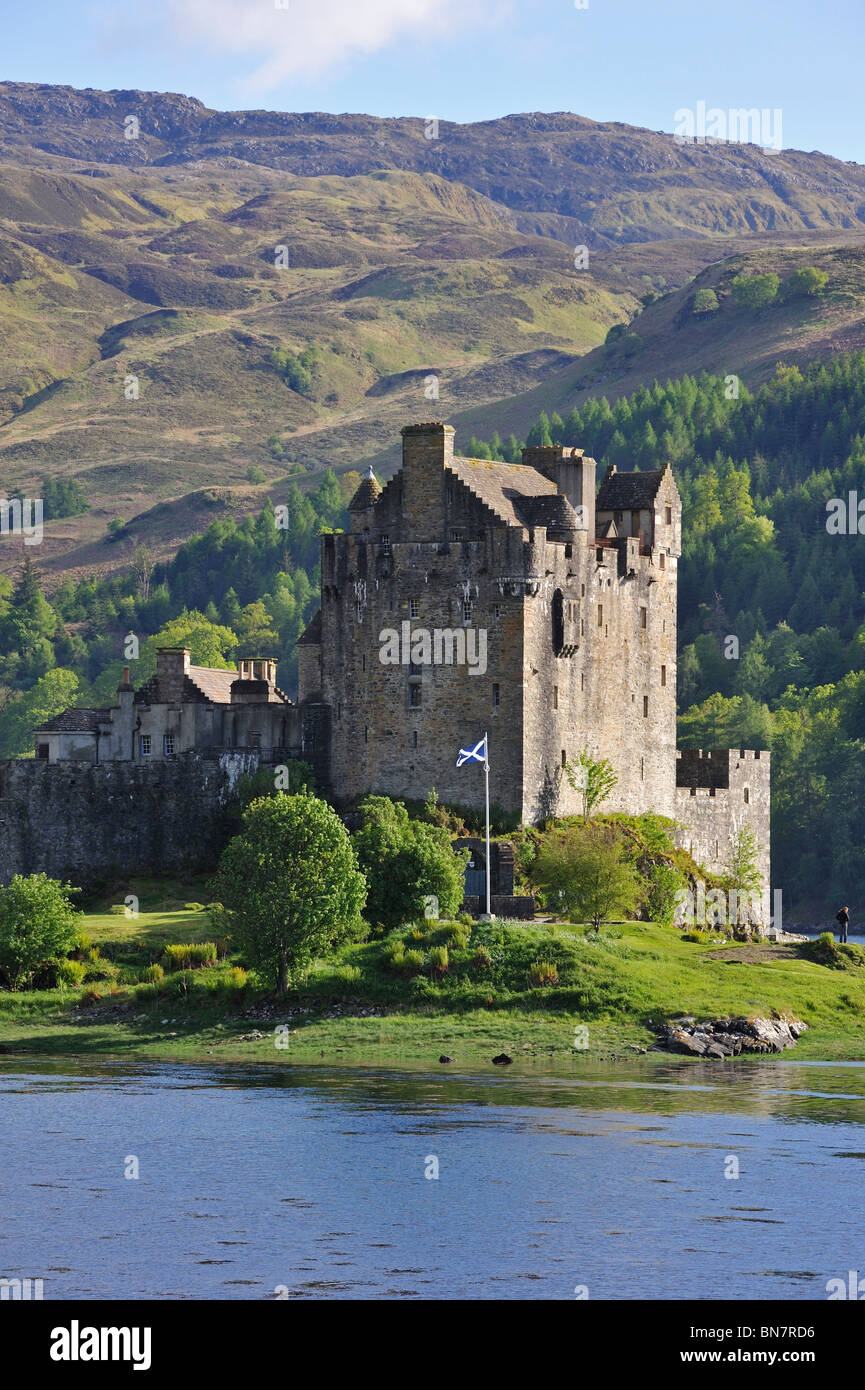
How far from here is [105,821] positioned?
104938mm

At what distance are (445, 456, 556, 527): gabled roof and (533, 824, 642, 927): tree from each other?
16134 millimetres

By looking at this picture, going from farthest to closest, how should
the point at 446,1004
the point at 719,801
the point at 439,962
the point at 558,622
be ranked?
the point at 719,801
the point at 558,622
the point at 439,962
the point at 446,1004

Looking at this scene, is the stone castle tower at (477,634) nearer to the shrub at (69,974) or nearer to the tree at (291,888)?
the tree at (291,888)

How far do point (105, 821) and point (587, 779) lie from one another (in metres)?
22.9

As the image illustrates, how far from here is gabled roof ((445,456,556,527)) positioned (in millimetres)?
101188

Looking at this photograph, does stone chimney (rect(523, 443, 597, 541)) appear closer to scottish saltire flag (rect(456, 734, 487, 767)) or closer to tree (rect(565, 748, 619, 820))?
tree (rect(565, 748, 619, 820))

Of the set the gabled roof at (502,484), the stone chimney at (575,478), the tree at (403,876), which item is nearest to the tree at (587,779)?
the stone chimney at (575,478)

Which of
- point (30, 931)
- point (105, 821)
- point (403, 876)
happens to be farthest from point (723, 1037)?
point (105, 821)

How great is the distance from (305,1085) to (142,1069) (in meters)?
6.68

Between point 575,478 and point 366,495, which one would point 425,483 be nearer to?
point 366,495
